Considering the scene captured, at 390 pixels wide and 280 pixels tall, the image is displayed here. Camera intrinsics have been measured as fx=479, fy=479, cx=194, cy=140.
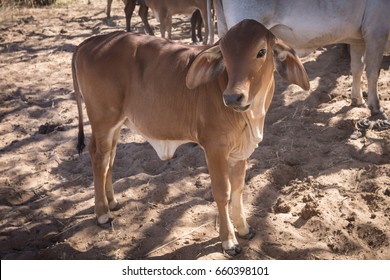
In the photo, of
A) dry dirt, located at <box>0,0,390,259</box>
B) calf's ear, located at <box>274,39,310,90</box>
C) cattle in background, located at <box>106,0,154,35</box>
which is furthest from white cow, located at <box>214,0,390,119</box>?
cattle in background, located at <box>106,0,154,35</box>

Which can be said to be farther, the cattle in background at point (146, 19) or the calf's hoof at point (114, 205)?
the cattle in background at point (146, 19)

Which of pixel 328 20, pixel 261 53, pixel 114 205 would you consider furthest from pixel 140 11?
pixel 261 53

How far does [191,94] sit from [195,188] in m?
1.08

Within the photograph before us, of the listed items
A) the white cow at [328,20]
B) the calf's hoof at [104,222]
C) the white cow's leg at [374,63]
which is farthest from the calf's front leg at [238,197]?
the white cow's leg at [374,63]

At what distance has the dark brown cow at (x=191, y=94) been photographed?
8.57ft

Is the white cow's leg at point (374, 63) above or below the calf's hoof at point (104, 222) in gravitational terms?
above

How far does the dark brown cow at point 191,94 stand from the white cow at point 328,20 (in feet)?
5.87

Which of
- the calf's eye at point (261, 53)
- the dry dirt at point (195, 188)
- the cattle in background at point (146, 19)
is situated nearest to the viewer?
the calf's eye at point (261, 53)

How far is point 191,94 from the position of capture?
2.99 metres

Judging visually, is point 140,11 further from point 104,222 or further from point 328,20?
point 104,222

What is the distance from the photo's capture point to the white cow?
4.68 m

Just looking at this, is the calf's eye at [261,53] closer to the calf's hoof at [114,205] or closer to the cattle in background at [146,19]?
the calf's hoof at [114,205]

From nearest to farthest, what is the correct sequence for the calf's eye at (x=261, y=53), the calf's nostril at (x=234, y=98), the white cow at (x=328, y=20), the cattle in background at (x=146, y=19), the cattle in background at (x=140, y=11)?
the calf's nostril at (x=234, y=98), the calf's eye at (x=261, y=53), the white cow at (x=328, y=20), the cattle in background at (x=146, y=19), the cattle in background at (x=140, y=11)

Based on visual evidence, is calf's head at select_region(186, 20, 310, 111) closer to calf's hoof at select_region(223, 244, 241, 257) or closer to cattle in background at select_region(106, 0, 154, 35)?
calf's hoof at select_region(223, 244, 241, 257)
